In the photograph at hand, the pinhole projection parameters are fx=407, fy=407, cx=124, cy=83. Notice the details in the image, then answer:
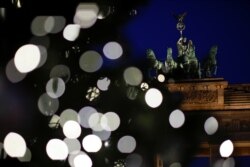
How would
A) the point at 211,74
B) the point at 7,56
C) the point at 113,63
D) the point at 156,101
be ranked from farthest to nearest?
the point at 211,74 < the point at 156,101 < the point at 113,63 < the point at 7,56

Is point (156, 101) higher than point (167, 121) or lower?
higher

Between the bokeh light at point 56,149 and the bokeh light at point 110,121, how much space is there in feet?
2.36

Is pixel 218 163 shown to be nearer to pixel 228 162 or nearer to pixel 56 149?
pixel 228 162

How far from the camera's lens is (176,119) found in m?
7.39

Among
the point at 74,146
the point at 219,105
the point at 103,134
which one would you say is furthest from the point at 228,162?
the point at 74,146

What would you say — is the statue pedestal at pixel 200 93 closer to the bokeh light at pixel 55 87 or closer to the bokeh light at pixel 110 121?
the bokeh light at pixel 110 121

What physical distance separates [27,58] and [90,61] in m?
0.64

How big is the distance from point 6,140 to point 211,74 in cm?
602

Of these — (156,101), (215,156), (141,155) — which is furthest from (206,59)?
(156,101)

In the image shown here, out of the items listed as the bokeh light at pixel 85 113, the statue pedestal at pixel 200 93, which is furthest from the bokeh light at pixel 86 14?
the statue pedestal at pixel 200 93

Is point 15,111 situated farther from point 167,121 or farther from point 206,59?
point 206,59

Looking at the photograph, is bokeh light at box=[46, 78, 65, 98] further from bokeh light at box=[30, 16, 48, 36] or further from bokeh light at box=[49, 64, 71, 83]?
bokeh light at box=[30, 16, 48, 36]

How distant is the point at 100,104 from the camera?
3.83 meters

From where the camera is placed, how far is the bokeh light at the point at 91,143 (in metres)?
3.89
